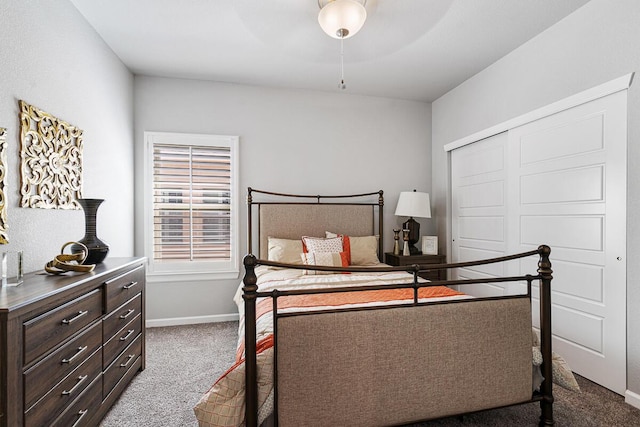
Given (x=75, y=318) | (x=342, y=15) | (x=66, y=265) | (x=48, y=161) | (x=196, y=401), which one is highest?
(x=342, y=15)

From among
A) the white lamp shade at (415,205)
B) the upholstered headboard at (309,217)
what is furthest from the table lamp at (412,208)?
the upholstered headboard at (309,217)

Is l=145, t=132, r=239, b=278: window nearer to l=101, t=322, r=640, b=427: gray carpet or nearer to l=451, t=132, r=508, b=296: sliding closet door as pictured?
l=101, t=322, r=640, b=427: gray carpet

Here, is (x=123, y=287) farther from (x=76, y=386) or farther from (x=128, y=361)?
(x=76, y=386)

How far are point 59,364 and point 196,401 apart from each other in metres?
0.94

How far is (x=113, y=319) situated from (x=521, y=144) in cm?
349

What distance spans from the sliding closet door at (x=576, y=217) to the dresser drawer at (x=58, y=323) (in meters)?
3.21

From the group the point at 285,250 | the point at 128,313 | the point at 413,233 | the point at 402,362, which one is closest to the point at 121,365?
the point at 128,313

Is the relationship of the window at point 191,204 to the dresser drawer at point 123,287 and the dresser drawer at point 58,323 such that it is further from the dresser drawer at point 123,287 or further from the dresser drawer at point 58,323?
the dresser drawer at point 58,323

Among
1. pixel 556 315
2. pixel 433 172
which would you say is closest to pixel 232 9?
pixel 433 172

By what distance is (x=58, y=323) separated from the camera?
142 centimetres

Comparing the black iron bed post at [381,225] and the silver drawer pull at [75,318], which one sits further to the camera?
the black iron bed post at [381,225]

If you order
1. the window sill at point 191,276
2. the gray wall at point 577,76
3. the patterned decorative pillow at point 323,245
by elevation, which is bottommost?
the window sill at point 191,276

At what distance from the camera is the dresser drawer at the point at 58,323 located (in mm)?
1241

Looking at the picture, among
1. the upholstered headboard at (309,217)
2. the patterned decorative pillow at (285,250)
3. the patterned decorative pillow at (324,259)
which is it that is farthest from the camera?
the upholstered headboard at (309,217)
